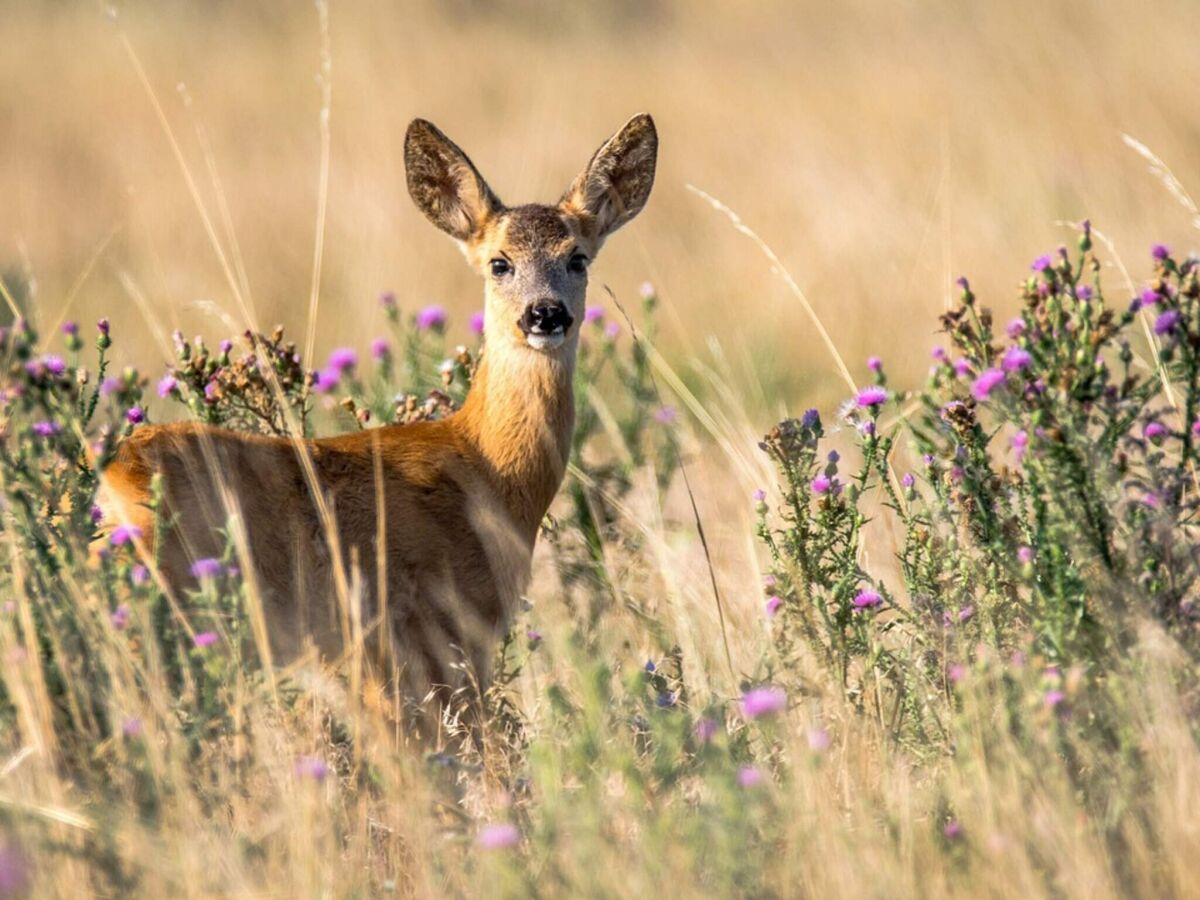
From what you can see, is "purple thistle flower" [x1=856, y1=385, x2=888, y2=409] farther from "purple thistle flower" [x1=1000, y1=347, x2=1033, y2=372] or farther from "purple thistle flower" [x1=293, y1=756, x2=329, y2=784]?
"purple thistle flower" [x1=293, y1=756, x2=329, y2=784]

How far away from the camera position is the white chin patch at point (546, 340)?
5434 mm

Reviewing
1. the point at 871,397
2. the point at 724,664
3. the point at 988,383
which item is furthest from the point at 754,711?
the point at 724,664


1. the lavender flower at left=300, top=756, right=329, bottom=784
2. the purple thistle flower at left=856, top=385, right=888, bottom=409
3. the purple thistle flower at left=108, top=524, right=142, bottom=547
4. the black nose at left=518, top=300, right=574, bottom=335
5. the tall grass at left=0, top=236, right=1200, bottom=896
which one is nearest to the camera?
the tall grass at left=0, top=236, right=1200, bottom=896

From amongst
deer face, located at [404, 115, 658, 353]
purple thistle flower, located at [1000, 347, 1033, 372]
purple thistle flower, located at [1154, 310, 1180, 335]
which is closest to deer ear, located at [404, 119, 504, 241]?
deer face, located at [404, 115, 658, 353]

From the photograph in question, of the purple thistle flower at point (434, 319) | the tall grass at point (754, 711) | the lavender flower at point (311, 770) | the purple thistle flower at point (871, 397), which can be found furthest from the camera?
the purple thistle flower at point (434, 319)

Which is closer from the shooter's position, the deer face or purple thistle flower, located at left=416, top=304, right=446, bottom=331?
the deer face

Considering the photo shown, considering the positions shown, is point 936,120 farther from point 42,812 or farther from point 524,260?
point 42,812

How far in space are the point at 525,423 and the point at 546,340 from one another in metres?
0.26

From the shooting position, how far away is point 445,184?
6.03m

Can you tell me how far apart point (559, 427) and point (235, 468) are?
3.82 feet

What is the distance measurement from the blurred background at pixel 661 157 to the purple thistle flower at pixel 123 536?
4.02 meters

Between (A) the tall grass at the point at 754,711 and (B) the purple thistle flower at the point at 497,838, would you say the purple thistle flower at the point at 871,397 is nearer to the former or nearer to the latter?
(A) the tall grass at the point at 754,711

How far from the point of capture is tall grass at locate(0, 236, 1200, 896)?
3357 millimetres

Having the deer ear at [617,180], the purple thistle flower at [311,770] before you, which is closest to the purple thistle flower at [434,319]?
the deer ear at [617,180]
